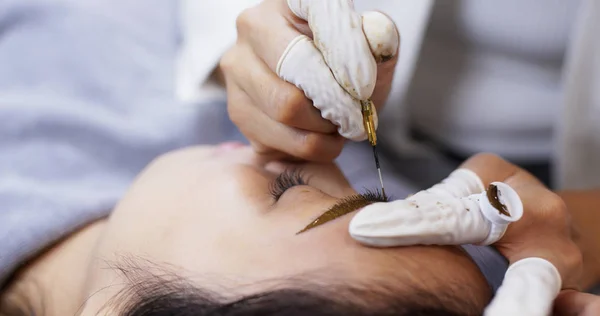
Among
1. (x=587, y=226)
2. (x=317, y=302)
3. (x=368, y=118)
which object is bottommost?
(x=587, y=226)

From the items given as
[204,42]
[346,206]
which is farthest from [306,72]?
[204,42]

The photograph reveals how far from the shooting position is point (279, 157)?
0.76 metres

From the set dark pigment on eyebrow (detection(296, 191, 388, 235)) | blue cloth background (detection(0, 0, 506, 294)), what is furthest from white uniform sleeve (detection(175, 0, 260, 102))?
dark pigment on eyebrow (detection(296, 191, 388, 235))

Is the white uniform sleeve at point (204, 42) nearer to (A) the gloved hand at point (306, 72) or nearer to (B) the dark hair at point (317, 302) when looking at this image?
(A) the gloved hand at point (306, 72)

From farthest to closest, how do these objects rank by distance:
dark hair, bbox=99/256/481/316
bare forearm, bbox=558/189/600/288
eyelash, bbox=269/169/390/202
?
bare forearm, bbox=558/189/600/288 → eyelash, bbox=269/169/390/202 → dark hair, bbox=99/256/481/316

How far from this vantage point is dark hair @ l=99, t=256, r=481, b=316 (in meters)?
0.51

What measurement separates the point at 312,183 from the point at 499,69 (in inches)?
22.1

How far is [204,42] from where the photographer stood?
0.98m

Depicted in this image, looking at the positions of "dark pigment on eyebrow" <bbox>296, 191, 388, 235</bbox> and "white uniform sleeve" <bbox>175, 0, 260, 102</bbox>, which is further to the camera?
"white uniform sleeve" <bbox>175, 0, 260, 102</bbox>

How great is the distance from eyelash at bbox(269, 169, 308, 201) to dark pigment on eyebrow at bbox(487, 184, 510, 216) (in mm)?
221

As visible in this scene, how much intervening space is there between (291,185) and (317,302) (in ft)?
0.63

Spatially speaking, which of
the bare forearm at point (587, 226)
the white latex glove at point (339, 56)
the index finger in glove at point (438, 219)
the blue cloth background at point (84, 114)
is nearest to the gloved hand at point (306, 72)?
the white latex glove at point (339, 56)

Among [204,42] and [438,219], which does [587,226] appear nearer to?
[438,219]

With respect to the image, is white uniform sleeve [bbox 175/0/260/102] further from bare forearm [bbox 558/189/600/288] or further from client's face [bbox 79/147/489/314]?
bare forearm [bbox 558/189/600/288]
